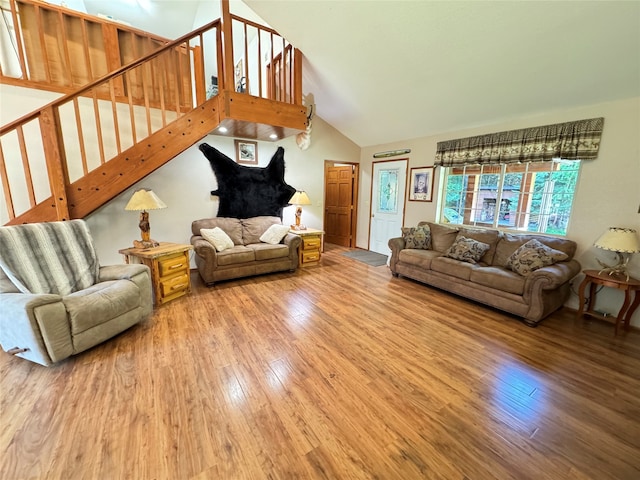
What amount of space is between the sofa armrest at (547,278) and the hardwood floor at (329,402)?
1.29ft

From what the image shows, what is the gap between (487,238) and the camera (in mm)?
3650

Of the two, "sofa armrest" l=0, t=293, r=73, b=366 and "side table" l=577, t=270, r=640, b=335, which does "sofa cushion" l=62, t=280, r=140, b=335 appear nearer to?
"sofa armrest" l=0, t=293, r=73, b=366

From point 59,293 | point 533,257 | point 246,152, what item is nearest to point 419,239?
point 533,257

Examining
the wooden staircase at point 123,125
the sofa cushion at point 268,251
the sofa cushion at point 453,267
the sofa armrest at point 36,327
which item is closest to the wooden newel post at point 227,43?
the wooden staircase at point 123,125

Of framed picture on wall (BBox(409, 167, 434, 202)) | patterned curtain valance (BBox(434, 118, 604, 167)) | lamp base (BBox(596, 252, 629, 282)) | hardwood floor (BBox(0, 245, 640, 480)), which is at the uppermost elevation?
patterned curtain valance (BBox(434, 118, 604, 167))

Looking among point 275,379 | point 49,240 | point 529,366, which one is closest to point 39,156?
point 49,240

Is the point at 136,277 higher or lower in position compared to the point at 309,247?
higher

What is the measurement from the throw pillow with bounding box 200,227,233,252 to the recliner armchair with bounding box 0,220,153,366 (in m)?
1.21

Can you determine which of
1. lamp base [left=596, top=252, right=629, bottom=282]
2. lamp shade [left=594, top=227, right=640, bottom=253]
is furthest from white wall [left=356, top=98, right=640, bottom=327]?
lamp shade [left=594, top=227, right=640, bottom=253]

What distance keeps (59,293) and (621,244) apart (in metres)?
5.13

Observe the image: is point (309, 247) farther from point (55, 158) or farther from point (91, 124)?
point (91, 124)

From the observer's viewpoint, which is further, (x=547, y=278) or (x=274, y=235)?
(x=274, y=235)

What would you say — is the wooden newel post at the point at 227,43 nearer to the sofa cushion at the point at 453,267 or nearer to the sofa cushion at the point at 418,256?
the sofa cushion at the point at 418,256

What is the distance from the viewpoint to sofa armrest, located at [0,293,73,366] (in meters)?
1.83
